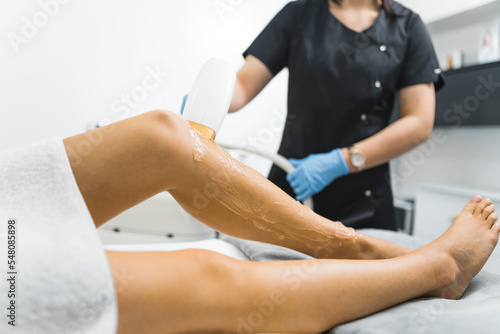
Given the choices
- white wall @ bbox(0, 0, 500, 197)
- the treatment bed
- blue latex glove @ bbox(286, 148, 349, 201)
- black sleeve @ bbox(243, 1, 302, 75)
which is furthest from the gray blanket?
white wall @ bbox(0, 0, 500, 197)

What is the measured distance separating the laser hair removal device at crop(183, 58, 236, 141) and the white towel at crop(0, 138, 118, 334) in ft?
1.27

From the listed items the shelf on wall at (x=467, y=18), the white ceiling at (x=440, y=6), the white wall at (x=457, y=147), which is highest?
the white ceiling at (x=440, y=6)

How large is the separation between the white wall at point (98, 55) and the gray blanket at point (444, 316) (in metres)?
1.92

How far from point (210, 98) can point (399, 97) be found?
92 centimetres

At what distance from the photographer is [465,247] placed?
0.94m

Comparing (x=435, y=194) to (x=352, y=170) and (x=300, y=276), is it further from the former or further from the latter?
(x=300, y=276)

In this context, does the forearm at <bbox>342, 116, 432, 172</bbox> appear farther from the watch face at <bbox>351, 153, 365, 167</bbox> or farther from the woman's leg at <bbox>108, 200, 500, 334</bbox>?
the woman's leg at <bbox>108, 200, 500, 334</bbox>

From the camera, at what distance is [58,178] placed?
654 millimetres

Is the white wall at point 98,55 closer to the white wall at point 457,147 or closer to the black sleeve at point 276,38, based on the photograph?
the black sleeve at point 276,38

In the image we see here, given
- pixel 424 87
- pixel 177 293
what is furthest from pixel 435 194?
pixel 177 293

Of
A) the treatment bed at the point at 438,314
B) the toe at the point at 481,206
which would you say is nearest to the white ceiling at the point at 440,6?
the toe at the point at 481,206

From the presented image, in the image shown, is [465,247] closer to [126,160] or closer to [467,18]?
[126,160]

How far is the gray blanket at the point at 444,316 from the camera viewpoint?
634 mm

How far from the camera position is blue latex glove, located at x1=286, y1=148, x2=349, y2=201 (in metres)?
1.37
